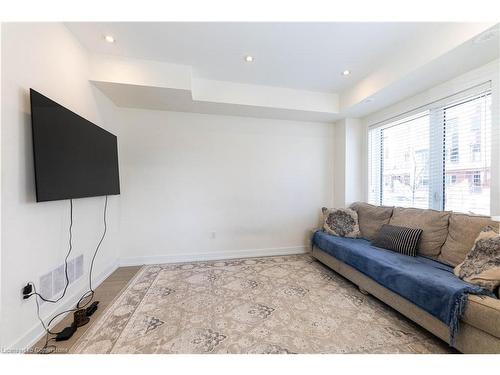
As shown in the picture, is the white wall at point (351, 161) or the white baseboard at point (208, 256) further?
the white wall at point (351, 161)

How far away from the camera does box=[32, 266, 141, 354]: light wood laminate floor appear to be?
1.56m

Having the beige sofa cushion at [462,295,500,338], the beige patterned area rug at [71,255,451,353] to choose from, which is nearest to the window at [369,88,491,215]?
the beige sofa cushion at [462,295,500,338]

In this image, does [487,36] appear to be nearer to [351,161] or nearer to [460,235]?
[460,235]

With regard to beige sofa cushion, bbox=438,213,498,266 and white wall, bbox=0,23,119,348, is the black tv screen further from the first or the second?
beige sofa cushion, bbox=438,213,498,266

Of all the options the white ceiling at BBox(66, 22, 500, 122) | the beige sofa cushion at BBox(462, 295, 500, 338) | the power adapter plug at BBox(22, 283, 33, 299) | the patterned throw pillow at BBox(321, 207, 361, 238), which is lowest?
the beige sofa cushion at BBox(462, 295, 500, 338)

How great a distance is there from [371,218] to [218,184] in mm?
2514

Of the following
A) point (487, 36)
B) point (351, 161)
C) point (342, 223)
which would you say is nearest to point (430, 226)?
point (342, 223)

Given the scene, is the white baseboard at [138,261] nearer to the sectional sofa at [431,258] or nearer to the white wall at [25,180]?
the white wall at [25,180]

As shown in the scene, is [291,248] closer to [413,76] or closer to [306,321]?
[306,321]

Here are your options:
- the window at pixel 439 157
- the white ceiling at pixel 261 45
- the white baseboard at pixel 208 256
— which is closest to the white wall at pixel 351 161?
the window at pixel 439 157

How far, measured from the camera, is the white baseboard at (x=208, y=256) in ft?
10.5

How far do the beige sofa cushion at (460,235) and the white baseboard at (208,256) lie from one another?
2.12 m

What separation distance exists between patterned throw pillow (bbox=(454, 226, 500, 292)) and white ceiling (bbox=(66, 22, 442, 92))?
196 centimetres

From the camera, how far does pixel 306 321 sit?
185 centimetres
